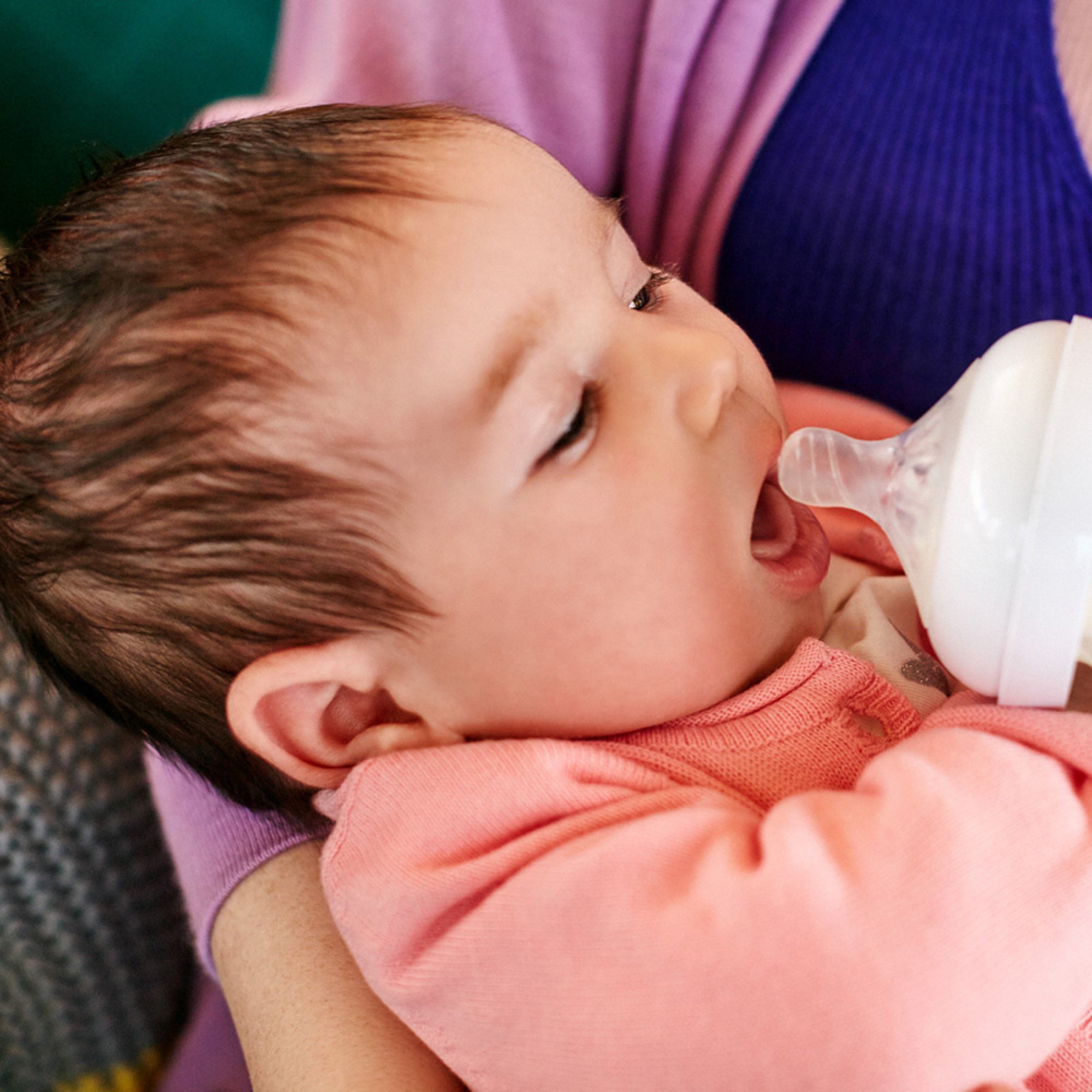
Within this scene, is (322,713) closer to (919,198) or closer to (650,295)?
(650,295)

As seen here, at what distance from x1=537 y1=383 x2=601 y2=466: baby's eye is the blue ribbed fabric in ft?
1.62

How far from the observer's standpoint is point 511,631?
28.9 inches

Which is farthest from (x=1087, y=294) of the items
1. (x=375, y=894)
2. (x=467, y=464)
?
(x=375, y=894)

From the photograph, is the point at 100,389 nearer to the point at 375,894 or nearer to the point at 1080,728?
the point at 375,894

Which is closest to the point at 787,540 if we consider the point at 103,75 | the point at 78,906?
the point at 78,906

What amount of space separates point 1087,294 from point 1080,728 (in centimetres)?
54

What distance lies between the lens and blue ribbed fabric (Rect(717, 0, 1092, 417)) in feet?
3.21

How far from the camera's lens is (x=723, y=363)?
73 cm

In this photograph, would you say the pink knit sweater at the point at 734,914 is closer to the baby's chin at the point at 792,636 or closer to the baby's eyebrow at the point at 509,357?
the baby's chin at the point at 792,636

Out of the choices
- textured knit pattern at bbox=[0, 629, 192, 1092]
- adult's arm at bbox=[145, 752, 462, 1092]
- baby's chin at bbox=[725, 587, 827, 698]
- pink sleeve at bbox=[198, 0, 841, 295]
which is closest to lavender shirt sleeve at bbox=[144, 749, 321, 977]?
adult's arm at bbox=[145, 752, 462, 1092]

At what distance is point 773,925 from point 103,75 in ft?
3.95

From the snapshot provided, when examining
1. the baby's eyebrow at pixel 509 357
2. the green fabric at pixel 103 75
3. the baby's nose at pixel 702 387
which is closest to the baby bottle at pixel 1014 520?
the baby's nose at pixel 702 387

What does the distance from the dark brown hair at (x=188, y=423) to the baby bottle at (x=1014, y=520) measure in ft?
1.14

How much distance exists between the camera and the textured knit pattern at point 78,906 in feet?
3.44
